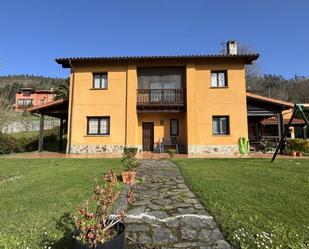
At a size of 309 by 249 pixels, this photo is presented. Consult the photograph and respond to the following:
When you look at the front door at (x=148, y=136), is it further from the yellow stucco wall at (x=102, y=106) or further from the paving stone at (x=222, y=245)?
the paving stone at (x=222, y=245)

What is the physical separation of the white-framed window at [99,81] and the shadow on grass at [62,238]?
46.7 ft

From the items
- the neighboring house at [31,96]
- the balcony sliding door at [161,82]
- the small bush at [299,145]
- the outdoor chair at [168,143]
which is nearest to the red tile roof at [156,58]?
the balcony sliding door at [161,82]

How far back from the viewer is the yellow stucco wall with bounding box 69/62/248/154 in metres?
17.1

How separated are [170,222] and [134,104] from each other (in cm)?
1348

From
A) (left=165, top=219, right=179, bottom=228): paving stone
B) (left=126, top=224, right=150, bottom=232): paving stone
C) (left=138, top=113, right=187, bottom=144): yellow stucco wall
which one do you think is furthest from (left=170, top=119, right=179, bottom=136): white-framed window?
(left=126, top=224, right=150, bottom=232): paving stone

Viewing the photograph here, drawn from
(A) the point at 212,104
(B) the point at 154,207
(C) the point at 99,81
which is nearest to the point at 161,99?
(A) the point at 212,104

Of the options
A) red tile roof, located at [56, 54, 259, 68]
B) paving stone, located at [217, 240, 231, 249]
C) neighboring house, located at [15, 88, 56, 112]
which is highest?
neighboring house, located at [15, 88, 56, 112]

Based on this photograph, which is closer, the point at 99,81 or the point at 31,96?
the point at 99,81

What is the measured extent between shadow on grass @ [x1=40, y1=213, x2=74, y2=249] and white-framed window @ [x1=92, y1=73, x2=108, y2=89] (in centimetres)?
1423

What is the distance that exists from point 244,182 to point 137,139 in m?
11.4

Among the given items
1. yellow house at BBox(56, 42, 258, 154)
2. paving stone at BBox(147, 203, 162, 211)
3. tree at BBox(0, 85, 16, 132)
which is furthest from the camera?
tree at BBox(0, 85, 16, 132)

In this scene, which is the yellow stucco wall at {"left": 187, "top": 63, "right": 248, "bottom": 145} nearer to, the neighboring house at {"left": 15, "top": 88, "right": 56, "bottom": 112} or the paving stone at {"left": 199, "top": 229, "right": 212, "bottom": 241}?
the paving stone at {"left": 199, "top": 229, "right": 212, "bottom": 241}

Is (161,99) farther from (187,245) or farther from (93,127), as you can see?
(187,245)

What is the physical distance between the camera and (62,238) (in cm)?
380
